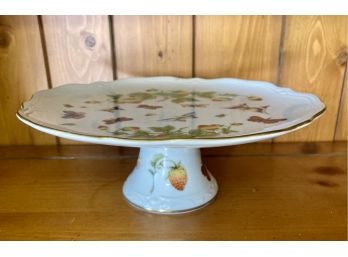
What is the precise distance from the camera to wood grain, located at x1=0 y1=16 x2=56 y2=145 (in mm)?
715

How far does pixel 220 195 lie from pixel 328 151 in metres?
0.30

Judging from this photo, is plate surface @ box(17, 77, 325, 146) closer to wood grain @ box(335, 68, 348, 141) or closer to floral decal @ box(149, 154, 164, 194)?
floral decal @ box(149, 154, 164, 194)

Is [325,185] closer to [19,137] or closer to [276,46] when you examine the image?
[276,46]

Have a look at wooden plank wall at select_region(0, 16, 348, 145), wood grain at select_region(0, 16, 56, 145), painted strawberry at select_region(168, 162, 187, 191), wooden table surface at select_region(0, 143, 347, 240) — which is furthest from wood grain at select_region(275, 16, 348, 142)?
wood grain at select_region(0, 16, 56, 145)

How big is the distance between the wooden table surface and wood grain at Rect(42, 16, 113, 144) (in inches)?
6.0

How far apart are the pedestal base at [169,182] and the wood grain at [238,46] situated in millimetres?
255

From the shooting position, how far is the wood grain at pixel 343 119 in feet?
2.52

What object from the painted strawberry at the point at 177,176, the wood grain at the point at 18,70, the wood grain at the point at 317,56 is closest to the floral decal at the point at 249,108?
the painted strawberry at the point at 177,176

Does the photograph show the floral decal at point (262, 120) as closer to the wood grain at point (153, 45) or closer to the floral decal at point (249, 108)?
the floral decal at point (249, 108)

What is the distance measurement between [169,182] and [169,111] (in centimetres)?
11

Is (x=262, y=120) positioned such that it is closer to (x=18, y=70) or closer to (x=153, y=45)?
(x=153, y=45)

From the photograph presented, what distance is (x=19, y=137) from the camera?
2.63ft
